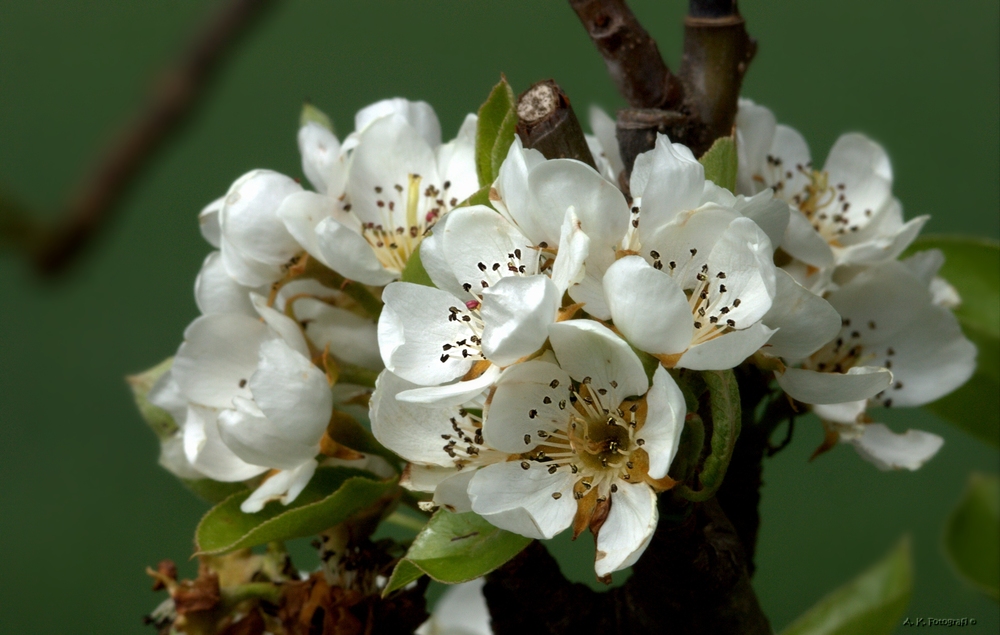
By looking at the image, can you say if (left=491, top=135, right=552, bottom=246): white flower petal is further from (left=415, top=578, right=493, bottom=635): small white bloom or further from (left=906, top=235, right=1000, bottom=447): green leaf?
(left=415, top=578, right=493, bottom=635): small white bloom

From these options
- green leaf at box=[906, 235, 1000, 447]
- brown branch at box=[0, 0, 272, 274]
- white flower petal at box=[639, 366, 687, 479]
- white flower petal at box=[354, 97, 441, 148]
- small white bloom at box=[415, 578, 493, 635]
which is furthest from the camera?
brown branch at box=[0, 0, 272, 274]

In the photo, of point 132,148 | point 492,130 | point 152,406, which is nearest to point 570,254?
point 492,130

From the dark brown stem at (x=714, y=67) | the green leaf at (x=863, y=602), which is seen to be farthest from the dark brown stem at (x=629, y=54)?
the green leaf at (x=863, y=602)

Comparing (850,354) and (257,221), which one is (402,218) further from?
(850,354)

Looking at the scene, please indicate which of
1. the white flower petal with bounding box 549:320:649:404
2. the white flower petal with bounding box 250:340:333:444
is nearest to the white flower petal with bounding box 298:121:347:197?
the white flower petal with bounding box 250:340:333:444

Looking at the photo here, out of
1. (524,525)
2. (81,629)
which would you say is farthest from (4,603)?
(524,525)

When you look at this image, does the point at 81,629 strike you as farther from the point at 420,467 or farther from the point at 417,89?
the point at 420,467
